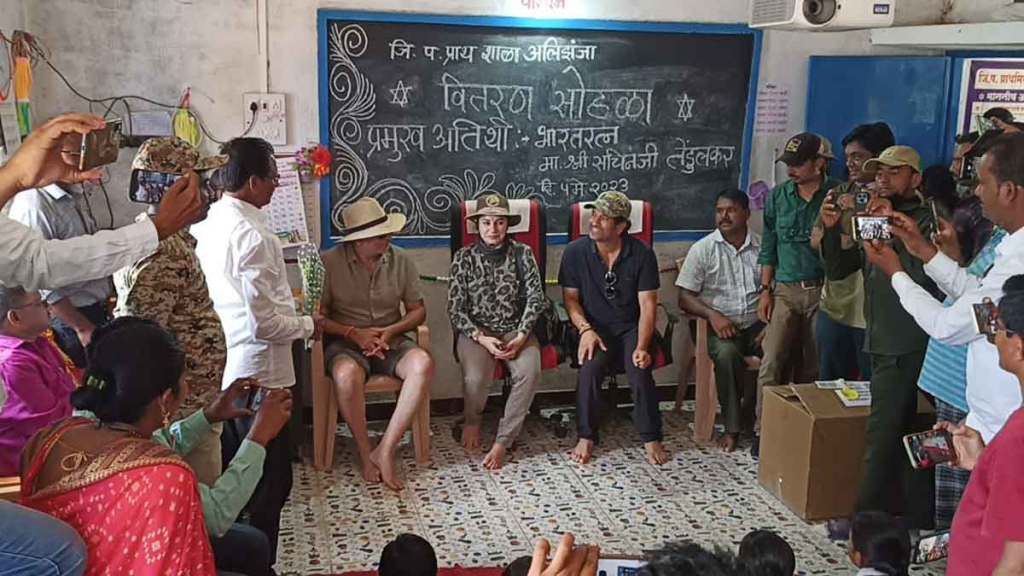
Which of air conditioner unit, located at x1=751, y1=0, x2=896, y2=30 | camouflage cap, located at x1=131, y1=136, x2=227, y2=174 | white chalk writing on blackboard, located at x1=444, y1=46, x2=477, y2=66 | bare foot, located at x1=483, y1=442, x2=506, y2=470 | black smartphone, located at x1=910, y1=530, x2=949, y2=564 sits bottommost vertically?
bare foot, located at x1=483, y1=442, x2=506, y2=470

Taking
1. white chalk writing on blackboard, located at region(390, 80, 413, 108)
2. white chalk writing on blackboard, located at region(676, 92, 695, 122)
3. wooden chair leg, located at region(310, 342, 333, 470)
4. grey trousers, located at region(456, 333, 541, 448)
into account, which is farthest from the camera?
white chalk writing on blackboard, located at region(676, 92, 695, 122)

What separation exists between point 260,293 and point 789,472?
2.01 metres

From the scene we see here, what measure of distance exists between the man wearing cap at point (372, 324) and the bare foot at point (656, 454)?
961 millimetres

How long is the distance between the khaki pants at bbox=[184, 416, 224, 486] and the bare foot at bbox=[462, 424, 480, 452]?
6.03 feet

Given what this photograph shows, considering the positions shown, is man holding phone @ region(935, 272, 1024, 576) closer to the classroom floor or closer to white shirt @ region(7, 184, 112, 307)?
the classroom floor

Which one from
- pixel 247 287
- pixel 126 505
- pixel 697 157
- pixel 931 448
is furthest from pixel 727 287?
pixel 126 505

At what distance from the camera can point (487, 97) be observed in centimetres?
452

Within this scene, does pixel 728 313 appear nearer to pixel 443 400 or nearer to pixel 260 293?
pixel 443 400

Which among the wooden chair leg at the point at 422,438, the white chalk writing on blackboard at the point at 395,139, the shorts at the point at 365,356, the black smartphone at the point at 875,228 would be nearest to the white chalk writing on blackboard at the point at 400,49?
the white chalk writing on blackboard at the point at 395,139

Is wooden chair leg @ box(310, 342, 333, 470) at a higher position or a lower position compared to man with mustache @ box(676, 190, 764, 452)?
lower

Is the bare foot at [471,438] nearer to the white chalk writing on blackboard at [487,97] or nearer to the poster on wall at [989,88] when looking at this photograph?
the white chalk writing on blackboard at [487,97]

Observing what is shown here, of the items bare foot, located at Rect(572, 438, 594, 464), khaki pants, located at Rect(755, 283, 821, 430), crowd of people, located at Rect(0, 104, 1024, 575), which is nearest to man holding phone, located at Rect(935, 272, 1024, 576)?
crowd of people, located at Rect(0, 104, 1024, 575)

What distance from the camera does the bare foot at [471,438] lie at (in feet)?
13.9

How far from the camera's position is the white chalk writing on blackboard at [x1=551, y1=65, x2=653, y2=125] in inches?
183
